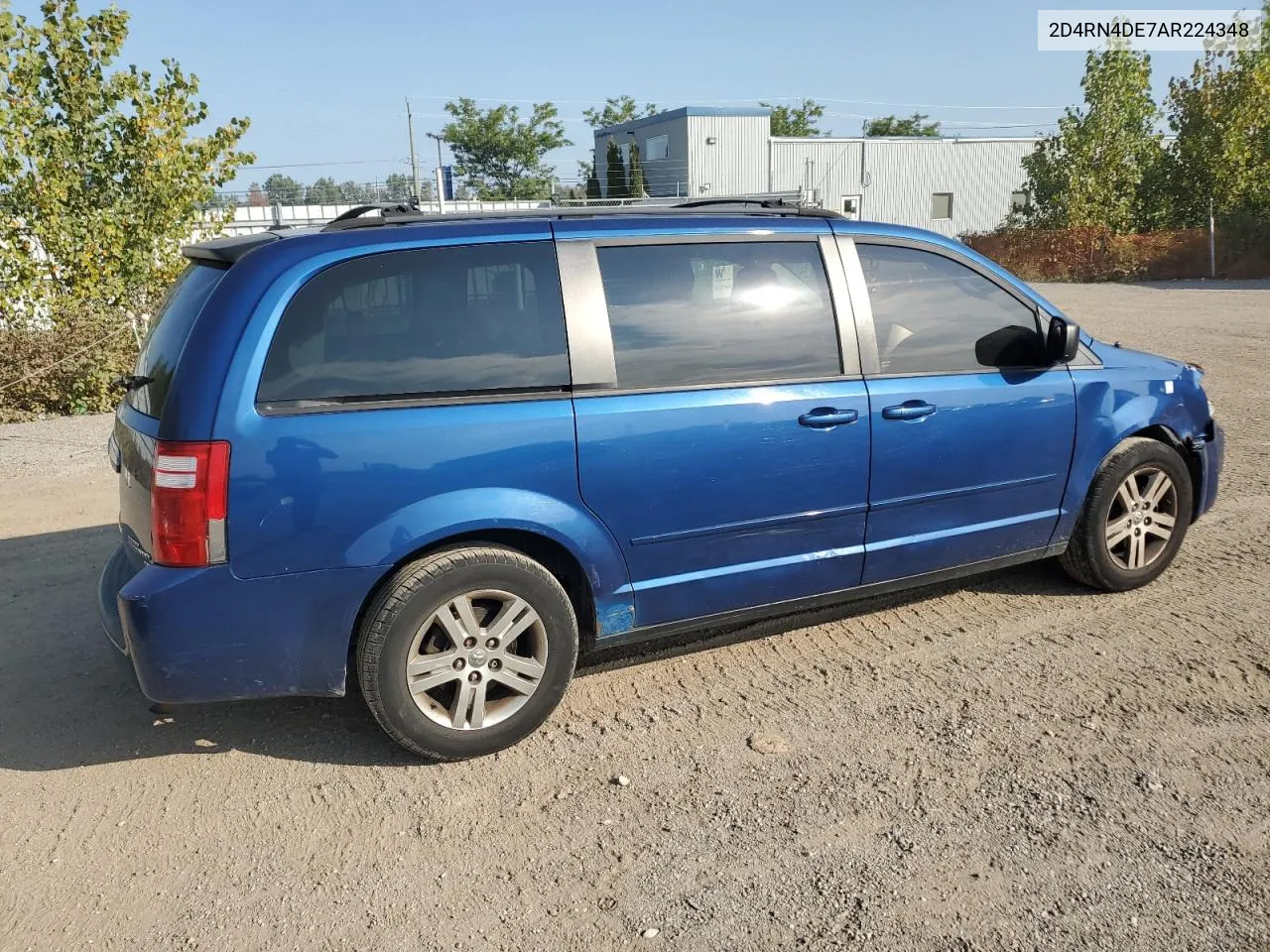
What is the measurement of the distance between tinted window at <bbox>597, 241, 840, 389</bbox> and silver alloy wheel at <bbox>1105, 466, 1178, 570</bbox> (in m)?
1.75

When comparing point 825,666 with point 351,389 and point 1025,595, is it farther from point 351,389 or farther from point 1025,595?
point 351,389

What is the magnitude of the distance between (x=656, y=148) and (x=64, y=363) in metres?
32.9

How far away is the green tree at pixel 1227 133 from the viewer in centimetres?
2689

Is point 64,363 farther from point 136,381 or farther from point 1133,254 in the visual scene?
point 1133,254

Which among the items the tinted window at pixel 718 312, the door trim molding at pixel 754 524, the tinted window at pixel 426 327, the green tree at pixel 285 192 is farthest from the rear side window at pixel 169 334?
the green tree at pixel 285 192

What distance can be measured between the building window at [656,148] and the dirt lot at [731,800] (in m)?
36.5

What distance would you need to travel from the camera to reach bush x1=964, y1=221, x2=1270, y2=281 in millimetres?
25641

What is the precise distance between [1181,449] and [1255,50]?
29511mm

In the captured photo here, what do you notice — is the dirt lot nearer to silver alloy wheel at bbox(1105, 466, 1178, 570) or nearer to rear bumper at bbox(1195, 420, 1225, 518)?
silver alloy wheel at bbox(1105, 466, 1178, 570)

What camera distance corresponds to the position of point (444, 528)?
10.6 feet

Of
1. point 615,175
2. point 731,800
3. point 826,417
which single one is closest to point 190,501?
point 731,800

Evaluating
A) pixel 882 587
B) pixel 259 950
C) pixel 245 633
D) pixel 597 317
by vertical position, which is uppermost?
pixel 597 317

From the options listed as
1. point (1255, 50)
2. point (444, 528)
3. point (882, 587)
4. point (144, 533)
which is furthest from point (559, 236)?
point (1255, 50)

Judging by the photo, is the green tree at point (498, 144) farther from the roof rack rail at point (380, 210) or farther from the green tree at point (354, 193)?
the roof rack rail at point (380, 210)
